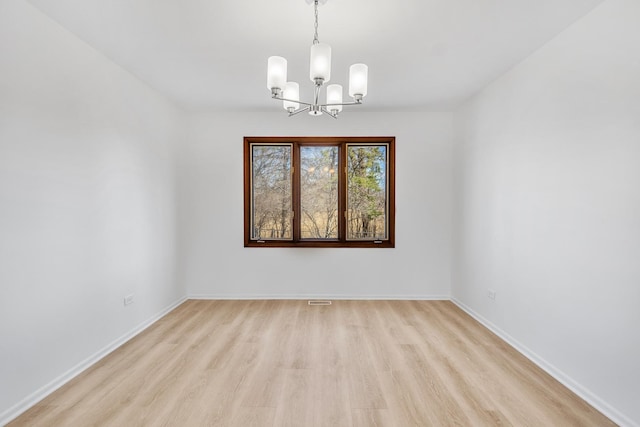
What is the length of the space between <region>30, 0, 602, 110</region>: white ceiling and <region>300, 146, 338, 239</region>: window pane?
125 cm

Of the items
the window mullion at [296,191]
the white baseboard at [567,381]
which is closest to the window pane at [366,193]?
the window mullion at [296,191]

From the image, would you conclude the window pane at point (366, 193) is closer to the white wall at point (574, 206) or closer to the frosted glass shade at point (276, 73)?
the white wall at point (574, 206)

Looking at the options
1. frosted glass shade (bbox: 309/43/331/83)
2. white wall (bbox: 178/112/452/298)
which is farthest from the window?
frosted glass shade (bbox: 309/43/331/83)

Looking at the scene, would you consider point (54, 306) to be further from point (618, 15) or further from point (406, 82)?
point (618, 15)

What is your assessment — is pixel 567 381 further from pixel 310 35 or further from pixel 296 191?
pixel 296 191

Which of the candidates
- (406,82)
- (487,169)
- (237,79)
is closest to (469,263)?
(487,169)

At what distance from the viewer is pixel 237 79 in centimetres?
339

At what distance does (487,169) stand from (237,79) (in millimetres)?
2867

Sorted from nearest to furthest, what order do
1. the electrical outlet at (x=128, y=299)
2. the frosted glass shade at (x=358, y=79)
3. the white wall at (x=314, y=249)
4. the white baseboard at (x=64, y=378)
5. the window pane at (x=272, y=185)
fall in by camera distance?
the white baseboard at (x=64, y=378) < the frosted glass shade at (x=358, y=79) < the electrical outlet at (x=128, y=299) < the white wall at (x=314, y=249) < the window pane at (x=272, y=185)

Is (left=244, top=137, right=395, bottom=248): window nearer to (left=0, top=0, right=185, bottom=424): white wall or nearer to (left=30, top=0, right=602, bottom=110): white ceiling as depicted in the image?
(left=30, top=0, right=602, bottom=110): white ceiling

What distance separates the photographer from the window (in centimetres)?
468

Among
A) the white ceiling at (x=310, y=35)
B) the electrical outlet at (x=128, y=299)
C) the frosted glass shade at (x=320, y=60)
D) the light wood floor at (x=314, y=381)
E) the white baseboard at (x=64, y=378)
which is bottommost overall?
the light wood floor at (x=314, y=381)

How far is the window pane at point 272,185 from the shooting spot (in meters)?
4.71

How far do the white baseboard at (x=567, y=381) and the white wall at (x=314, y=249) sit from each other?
1309mm
